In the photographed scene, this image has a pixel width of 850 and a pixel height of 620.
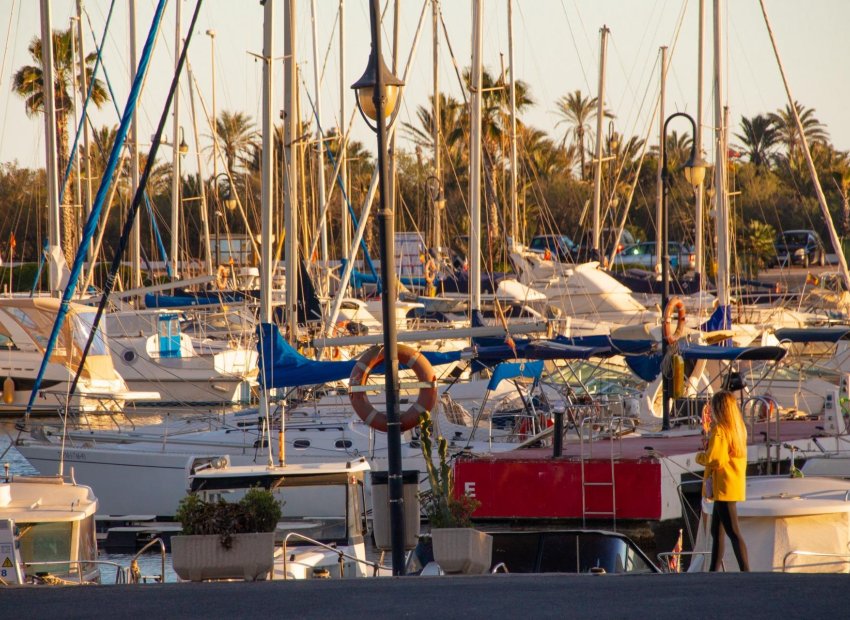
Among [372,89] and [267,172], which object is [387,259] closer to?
[372,89]

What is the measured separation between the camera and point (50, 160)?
2808 centimetres

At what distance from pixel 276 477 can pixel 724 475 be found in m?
5.40

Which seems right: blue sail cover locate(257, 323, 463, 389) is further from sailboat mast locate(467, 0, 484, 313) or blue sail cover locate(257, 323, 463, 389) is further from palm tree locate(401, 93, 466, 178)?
palm tree locate(401, 93, 466, 178)

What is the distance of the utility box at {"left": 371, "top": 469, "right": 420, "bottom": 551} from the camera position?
11.9 meters

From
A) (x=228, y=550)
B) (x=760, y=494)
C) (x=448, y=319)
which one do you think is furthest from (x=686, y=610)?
(x=448, y=319)

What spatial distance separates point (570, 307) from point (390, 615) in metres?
31.8

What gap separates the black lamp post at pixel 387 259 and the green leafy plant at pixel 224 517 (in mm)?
1244

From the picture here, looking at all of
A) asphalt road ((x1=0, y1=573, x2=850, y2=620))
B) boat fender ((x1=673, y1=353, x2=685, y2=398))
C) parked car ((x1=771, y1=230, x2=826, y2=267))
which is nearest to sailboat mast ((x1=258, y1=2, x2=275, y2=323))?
boat fender ((x1=673, y1=353, x2=685, y2=398))

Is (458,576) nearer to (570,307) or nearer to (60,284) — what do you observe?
(60,284)

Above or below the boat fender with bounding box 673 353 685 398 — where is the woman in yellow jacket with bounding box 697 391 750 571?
below

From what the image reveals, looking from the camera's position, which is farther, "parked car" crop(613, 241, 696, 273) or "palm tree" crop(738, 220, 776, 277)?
"palm tree" crop(738, 220, 776, 277)

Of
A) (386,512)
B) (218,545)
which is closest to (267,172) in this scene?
(386,512)

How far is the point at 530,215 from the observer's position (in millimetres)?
69750

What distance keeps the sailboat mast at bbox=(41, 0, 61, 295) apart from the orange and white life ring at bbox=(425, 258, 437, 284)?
64.1ft
